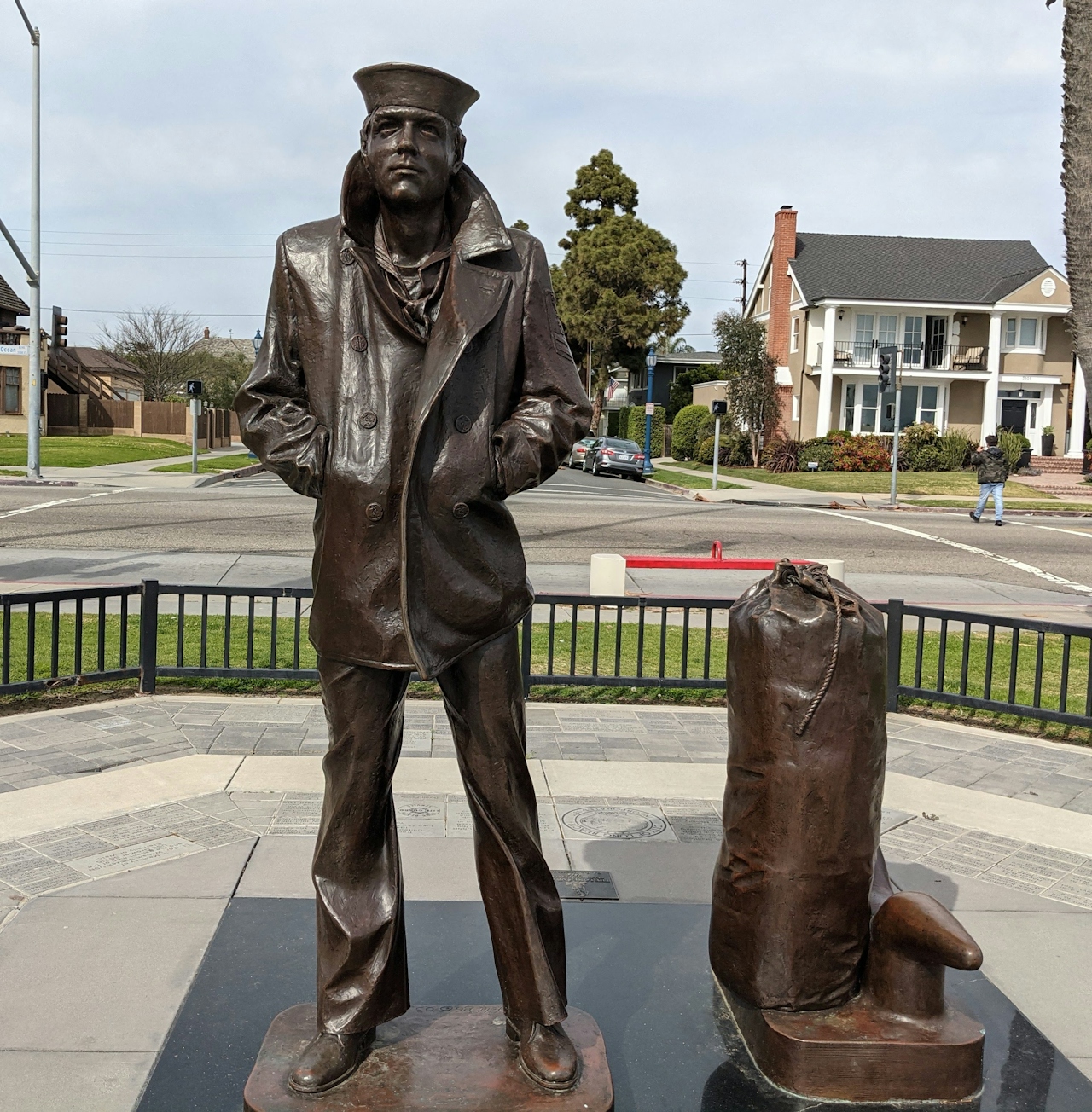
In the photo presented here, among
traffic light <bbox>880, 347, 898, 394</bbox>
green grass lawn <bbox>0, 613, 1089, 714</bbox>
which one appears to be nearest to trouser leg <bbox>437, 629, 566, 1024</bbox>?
green grass lawn <bbox>0, 613, 1089, 714</bbox>

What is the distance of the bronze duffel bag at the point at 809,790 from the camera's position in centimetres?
318

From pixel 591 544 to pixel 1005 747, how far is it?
9898 millimetres

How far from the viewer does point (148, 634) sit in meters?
7.57

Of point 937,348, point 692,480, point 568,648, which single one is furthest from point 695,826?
point 937,348

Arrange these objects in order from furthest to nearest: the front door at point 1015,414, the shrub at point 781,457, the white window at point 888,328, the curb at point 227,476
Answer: the white window at point 888,328
the front door at point 1015,414
the shrub at point 781,457
the curb at point 227,476

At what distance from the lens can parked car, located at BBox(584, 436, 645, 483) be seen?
37781mm

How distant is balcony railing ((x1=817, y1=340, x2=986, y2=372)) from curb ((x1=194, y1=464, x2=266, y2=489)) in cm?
2277

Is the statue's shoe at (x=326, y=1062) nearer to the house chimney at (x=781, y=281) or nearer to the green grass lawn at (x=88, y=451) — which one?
the green grass lawn at (x=88, y=451)

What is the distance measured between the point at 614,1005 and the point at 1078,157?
9.62m

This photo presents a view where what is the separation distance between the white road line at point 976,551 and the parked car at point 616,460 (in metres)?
12.8

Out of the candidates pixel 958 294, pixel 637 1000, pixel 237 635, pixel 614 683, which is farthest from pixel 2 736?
pixel 958 294

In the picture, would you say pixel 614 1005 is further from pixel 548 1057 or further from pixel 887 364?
pixel 887 364

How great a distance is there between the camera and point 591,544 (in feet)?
54.9

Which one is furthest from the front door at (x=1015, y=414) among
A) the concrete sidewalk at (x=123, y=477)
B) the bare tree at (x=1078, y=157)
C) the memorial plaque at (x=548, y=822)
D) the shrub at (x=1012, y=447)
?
the memorial plaque at (x=548, y=822)
